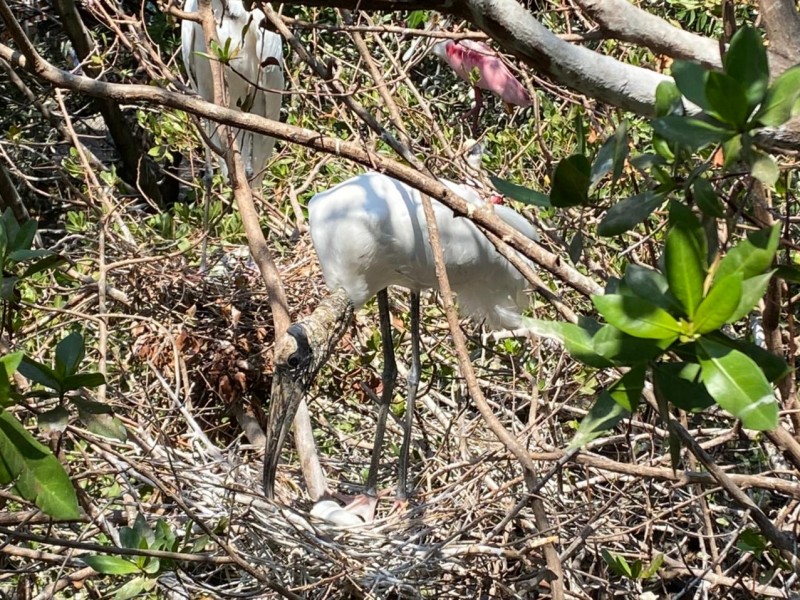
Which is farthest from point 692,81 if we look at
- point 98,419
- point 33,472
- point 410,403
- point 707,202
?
point 410,403

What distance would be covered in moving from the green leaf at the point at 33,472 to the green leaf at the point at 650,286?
2.24ft

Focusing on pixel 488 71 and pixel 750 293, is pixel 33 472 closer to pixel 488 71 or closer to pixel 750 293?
pixel 750 293

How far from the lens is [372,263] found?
10.0 ft

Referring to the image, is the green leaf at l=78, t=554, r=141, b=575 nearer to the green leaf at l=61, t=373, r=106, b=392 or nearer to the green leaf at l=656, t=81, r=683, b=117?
the green leaf at l=61, t=373, r=106, b=392

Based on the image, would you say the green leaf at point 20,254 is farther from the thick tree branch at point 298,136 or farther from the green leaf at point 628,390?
the green leaf at point 628,390

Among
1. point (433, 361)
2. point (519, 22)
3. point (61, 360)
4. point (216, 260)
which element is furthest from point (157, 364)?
point (519, 22)

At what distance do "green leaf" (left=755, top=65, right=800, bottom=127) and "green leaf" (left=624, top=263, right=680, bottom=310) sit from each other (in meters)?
0.18

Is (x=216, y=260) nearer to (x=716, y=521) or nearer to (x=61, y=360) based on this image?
(x=716, y=521)

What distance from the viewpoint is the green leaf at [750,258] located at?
2.73 feet

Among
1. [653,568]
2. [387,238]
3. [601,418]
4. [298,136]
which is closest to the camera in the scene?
[601,418]

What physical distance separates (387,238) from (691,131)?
2.06 meters

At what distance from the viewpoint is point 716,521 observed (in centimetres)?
293

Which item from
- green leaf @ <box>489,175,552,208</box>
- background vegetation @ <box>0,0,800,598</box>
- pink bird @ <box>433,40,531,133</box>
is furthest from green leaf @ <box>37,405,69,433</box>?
pink bird @ <box>433,40,531,133</box>

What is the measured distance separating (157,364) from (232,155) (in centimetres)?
93
